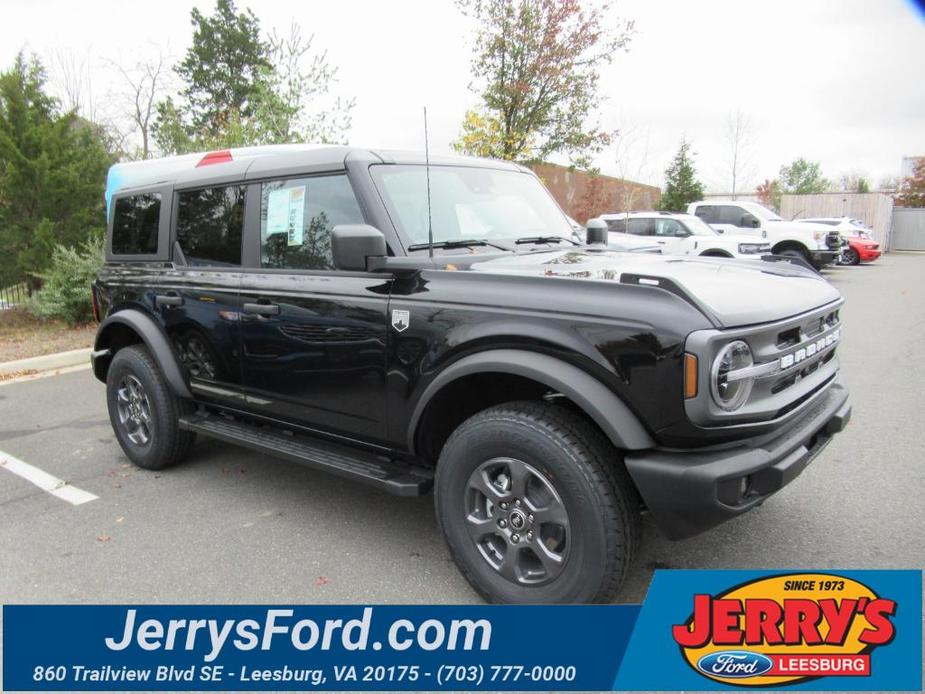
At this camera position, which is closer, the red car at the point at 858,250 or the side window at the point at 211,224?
the side window at the point at 211,224

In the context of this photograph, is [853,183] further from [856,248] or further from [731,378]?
[731,378]

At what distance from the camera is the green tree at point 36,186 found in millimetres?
10906

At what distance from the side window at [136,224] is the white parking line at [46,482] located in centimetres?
160

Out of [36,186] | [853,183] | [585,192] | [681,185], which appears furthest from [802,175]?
[36,186]

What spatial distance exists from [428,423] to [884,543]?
7.55 feet

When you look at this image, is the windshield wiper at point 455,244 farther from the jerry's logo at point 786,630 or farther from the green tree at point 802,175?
the green tree at point 802,175

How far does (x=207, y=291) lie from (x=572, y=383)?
241cm

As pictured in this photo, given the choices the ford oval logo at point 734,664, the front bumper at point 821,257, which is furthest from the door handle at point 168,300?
the front bumper at point 821,257

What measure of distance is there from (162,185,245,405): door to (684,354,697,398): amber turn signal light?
2.47 m

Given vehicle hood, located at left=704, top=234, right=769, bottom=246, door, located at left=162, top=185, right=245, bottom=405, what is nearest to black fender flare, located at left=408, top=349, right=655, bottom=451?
door, located at left=162, top=185, right=245, bottom=405

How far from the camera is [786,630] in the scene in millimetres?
2359

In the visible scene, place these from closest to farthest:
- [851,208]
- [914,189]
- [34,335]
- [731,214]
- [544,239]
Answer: [544,239] → [34,335] → [731,214] → [851,208] → [914,189]

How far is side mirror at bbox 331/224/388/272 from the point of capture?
2791 millimetres

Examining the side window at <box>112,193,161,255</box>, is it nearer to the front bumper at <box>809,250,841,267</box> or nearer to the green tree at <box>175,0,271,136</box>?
the front bumper at <box>809,250,841,267</box>
